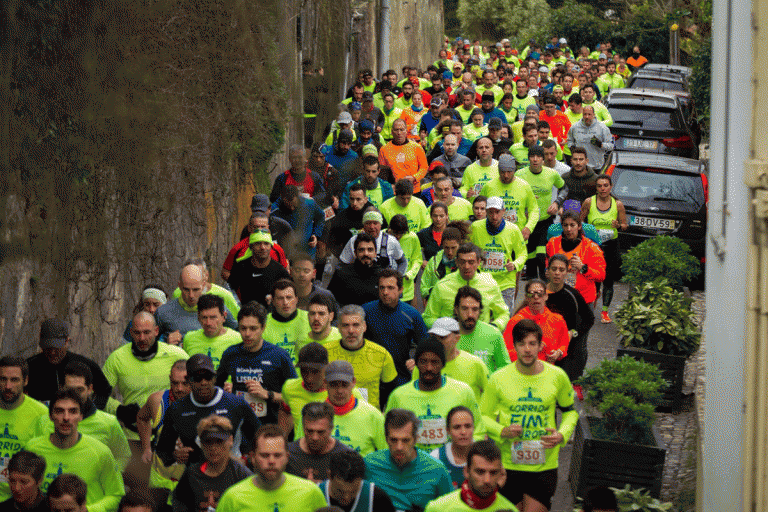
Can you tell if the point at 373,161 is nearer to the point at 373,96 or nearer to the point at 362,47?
the point at 373,96

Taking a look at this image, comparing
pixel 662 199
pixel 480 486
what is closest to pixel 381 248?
pixel 662 199

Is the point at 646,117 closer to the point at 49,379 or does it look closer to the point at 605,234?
the point at 605,234

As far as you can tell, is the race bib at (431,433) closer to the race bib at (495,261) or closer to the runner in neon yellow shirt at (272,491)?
the runner in neon yellow shirt at (272,491)

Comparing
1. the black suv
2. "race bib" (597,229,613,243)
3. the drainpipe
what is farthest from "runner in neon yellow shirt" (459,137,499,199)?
the drainpipe

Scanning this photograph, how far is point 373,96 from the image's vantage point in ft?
69.2

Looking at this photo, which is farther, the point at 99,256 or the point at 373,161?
the point at 373,161

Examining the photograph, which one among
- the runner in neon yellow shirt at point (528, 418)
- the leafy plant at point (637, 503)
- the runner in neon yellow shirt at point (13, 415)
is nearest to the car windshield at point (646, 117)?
the leafy plant at point (637, 503)

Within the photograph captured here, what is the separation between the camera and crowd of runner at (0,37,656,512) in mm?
7109

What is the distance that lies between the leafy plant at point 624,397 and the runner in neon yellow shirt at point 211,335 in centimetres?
263

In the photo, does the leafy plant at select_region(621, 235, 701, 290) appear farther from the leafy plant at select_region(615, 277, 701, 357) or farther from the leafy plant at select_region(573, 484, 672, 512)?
the leafy plant at select_region(573, 484, 672, 512)

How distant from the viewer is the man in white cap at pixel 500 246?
40.2 ft

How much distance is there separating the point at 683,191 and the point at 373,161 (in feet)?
12.3

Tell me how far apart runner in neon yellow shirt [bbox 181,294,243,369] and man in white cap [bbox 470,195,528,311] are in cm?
357

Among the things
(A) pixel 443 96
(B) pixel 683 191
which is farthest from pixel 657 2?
(B) pixel 683 191
